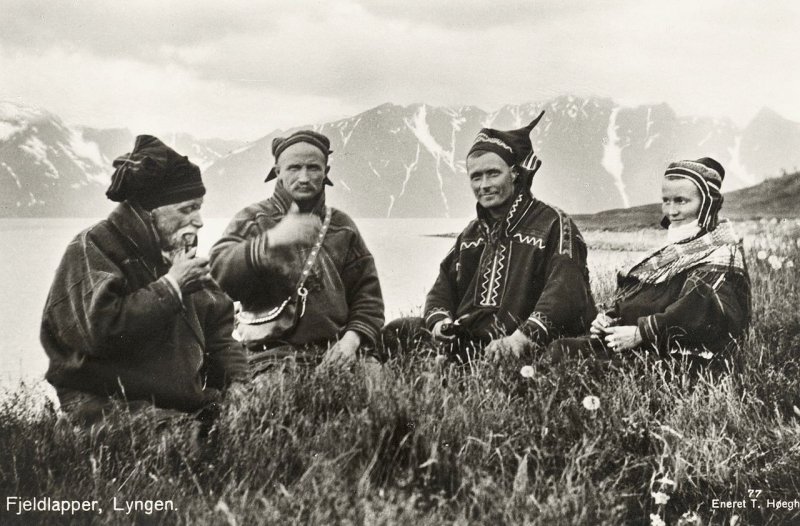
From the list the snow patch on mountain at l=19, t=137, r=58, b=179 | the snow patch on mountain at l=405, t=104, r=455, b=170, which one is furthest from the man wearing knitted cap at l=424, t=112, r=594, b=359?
the snow patch on mountain at l=19, t=137, r=58, b=179

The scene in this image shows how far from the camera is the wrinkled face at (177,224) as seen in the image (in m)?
3.50

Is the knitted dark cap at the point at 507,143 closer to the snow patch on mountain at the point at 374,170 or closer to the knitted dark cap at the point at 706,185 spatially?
the snow patch on mountain at the point at 374,170

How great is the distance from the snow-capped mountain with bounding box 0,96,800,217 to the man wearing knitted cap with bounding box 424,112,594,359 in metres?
0.22

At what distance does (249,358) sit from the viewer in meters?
4.05

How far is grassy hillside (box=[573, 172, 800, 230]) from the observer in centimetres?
518

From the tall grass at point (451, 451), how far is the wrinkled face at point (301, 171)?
0.95m

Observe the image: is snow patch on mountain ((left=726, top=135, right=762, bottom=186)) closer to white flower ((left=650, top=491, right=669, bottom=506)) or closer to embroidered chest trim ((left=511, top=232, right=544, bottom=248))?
embroidered chest trim ((left=511, top=232, right=544, bottom=248))

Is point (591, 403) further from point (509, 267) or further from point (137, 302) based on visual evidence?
point (137, 302)

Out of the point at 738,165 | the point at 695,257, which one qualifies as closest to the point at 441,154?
the point at 695,257

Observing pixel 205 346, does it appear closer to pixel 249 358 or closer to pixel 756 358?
pixel 249 358

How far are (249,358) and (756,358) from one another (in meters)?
2.57

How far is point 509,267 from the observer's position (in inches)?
175

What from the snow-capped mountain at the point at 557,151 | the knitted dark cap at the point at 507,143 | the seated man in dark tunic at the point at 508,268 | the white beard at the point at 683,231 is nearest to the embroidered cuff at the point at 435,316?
the seated man in dark tunic at the point at 508,268

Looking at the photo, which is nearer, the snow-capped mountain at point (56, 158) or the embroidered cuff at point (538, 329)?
the snow-capped mountain at point (56, 158)
